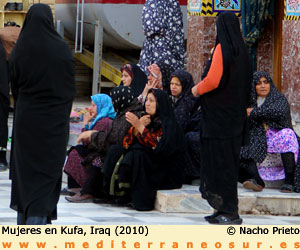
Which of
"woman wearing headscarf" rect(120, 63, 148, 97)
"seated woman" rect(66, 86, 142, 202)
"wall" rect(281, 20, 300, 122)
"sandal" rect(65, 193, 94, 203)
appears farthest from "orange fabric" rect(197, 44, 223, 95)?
"wall" rect(281, 20, 300, 122)

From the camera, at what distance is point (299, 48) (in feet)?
34.0

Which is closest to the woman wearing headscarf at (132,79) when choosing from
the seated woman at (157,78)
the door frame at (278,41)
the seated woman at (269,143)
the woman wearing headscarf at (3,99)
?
the seated woman at (157,78)

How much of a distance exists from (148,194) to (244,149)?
0.94 meters

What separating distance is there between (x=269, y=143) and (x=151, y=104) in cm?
105

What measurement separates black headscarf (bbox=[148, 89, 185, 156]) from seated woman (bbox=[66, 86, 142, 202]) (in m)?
0.34

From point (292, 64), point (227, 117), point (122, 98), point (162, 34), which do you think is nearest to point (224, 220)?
point (227, 117)

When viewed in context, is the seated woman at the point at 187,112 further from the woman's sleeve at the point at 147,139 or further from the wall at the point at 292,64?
the wall at the point at 292,64

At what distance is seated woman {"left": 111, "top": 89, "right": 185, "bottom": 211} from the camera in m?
8.49

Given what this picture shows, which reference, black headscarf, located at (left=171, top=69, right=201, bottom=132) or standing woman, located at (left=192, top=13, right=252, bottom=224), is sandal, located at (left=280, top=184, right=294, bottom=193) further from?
standing woman, located at (left=192, top=13, right=252, bottom=224)

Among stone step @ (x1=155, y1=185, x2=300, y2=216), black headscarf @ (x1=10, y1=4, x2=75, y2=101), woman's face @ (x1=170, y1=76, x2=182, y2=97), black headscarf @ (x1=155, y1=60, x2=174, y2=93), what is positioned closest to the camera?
black headscarf @ (x1=10, y1=4, x2=75, y2=101)

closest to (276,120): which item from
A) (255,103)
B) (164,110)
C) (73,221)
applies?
(255,103)

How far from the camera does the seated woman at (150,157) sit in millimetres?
8492

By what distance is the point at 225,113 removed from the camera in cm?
765

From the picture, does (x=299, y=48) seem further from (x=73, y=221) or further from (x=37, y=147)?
(x=37, y=147)
